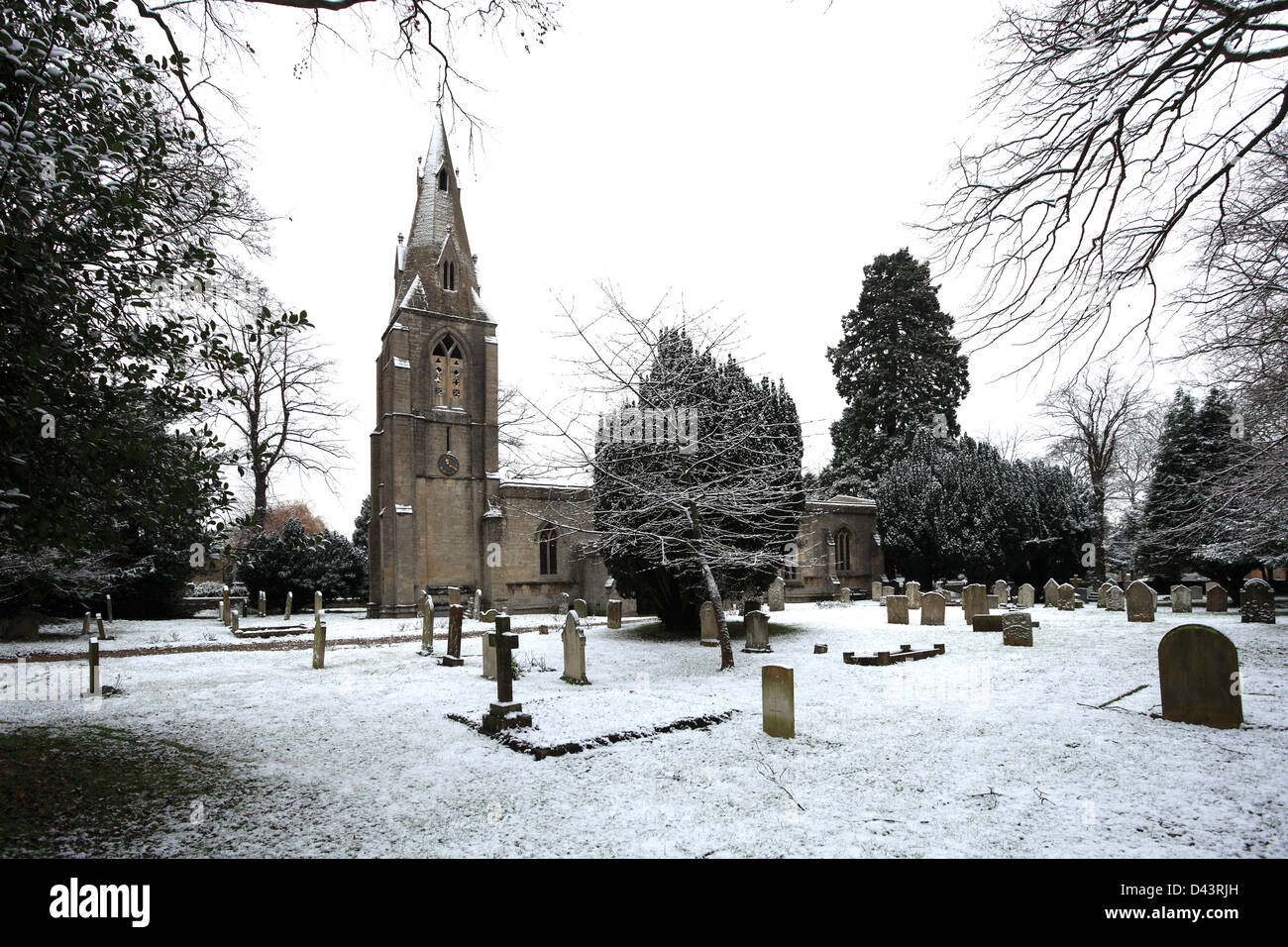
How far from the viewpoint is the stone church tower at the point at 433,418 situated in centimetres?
2700

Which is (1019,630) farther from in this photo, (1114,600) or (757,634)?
(1114,600)

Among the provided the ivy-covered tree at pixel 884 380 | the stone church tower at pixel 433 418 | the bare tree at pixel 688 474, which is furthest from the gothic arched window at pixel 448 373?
the ivy-covered tree at pixel 884 380

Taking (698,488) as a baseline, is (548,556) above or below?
below

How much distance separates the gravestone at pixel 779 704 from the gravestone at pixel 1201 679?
3.95m

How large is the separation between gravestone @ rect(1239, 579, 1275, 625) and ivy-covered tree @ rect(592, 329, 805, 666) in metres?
10.9

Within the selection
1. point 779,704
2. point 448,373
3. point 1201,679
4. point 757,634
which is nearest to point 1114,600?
point 757,634

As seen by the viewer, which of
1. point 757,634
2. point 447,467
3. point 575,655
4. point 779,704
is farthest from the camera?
point 447,467

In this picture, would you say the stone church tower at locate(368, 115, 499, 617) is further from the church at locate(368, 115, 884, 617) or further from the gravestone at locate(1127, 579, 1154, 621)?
the gravestone at locate(1127, 579, 1154, 621)

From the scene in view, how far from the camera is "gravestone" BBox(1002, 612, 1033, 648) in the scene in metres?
13.2

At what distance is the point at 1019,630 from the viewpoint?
13289 millimetres

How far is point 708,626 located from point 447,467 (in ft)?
57.1

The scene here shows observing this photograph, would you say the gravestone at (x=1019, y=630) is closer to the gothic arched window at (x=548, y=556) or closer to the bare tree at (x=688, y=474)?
the bare tree at (x=688, y=474)

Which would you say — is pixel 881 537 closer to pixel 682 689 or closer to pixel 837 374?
pixel 837 374
